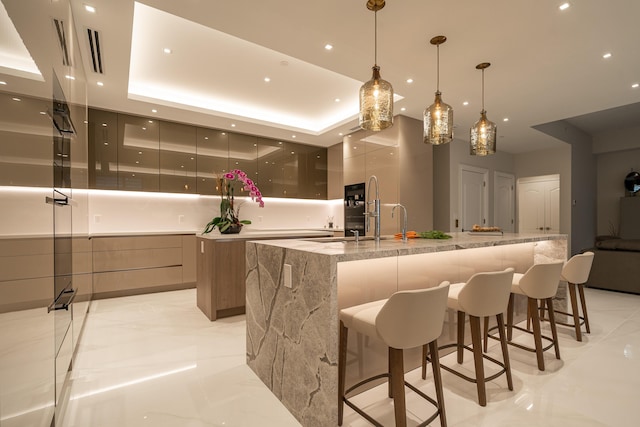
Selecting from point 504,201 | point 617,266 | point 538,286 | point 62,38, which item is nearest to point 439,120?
point 538,286

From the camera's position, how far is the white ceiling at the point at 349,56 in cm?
233

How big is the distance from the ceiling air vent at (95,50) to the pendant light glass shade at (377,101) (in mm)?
2379

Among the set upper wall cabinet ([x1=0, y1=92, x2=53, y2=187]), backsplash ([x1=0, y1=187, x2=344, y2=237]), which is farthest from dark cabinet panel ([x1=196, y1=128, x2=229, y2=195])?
upper wall cabinet ([x1=0, y1=92, x2=53, y2=187])

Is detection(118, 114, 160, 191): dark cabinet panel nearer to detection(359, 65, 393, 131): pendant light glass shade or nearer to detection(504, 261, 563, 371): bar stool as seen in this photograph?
detection(359, 65, 393, 131): pendant light glass shade

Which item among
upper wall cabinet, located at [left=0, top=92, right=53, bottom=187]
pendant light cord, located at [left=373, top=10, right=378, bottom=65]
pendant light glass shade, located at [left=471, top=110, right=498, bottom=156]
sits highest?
pendant light cord, located at [left=373, top=10, right=378, bottom=65]

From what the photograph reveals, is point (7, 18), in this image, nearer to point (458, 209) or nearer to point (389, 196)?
point (389, 196)

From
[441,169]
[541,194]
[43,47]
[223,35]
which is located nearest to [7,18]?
[43,47]

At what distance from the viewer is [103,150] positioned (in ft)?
14.0

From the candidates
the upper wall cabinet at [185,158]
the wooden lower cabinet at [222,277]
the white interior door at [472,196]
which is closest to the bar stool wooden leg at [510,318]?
the wooden lower cabinet at [222,277]

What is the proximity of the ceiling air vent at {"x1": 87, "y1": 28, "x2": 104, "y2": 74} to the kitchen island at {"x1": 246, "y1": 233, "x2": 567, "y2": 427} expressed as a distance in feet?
7.68

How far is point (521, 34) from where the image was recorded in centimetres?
261

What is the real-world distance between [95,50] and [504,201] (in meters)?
7.65

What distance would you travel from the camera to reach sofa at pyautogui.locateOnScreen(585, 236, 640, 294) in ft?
14.0

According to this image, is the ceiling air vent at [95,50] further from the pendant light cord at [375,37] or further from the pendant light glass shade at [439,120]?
the pendant light glass shade at [439,120]
